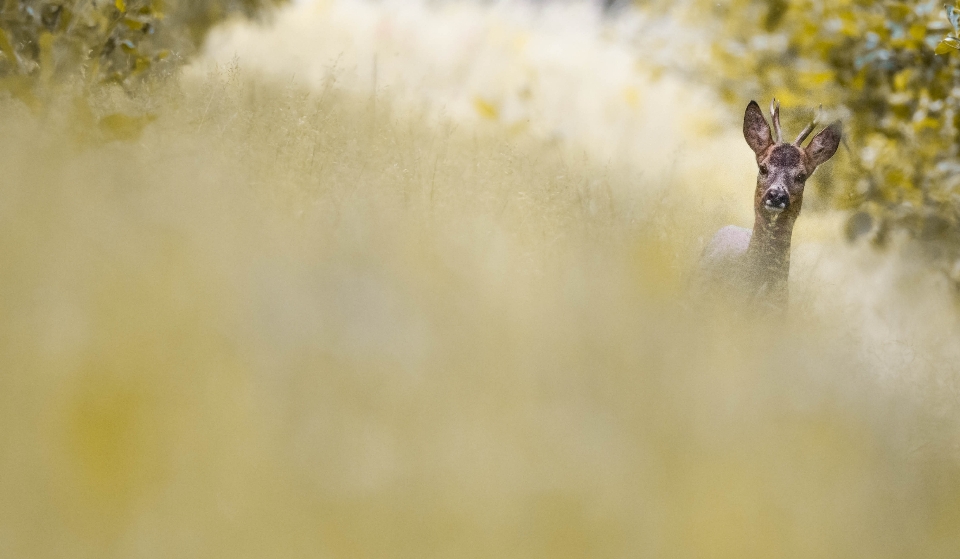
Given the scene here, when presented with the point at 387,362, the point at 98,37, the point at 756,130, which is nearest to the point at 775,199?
the point at 756,130

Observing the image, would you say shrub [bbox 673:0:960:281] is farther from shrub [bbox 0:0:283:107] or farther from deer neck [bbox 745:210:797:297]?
shrub [bbox 0:0:283:107]

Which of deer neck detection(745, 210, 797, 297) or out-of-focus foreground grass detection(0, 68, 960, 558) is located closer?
out-of-focus foreground grass detection(0, 68, 960, 558)

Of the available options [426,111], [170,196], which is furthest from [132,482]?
[426,111]

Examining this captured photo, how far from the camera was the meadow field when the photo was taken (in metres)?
1.70

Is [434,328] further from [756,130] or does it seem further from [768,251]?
[756,130]

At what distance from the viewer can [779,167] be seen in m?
2.33

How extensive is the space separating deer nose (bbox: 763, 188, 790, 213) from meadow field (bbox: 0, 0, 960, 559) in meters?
0.06

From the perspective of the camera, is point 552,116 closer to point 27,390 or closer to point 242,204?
point 242,204

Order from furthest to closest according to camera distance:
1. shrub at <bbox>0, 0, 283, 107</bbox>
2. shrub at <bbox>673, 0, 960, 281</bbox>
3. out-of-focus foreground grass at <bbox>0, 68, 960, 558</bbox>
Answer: shrub at <bbox>673, 0, 960, 281</bbox>, shrub at <bbox>0, 0, 283, 107</bbox>, out-of-focus foreground grass at <bbox>0, 68, 960, 558</bbox>

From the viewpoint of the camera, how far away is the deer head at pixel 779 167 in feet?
7.63

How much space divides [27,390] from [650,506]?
4.69 feet

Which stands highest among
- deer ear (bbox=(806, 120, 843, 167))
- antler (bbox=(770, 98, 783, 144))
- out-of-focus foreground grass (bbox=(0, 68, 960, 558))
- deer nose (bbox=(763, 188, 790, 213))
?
antler (bbox=(770, 98, 783, 144))

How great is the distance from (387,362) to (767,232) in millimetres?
1142

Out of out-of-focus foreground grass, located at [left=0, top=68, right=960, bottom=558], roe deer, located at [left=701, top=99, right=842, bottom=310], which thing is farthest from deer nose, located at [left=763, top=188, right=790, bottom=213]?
out-of-focus foreground grass, located at [left=0, top=68, right=960, bottom=558]
